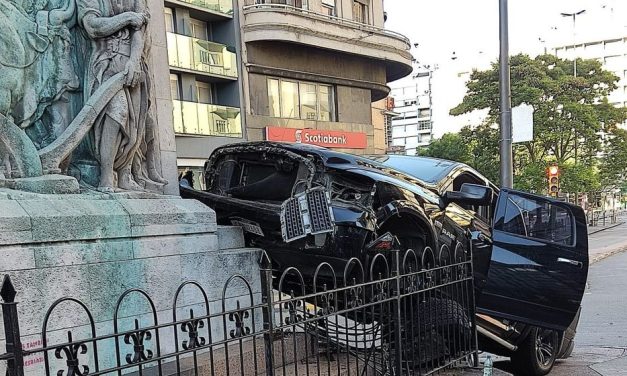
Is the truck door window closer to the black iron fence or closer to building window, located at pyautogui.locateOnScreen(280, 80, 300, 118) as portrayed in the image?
the black iron fence

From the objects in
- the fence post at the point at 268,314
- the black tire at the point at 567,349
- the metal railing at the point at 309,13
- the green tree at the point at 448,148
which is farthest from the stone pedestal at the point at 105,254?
the green tree at the point at 448,148

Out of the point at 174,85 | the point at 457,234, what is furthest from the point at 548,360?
the point at 174,85

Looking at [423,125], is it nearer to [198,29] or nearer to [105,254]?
[198,29]

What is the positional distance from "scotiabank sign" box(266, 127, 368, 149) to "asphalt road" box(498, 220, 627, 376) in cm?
1122

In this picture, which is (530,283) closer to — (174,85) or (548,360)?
(548,360)

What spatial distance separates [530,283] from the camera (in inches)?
228

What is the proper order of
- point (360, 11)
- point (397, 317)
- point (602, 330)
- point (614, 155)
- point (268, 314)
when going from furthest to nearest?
1. point (614, 155)
2. point (360, 11)
3. point (602, 330)
4. point (397, 317)
5. point (268, 314)

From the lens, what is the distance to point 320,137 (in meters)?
24.0

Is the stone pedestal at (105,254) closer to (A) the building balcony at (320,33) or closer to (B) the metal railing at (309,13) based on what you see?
(A) the building balcony at (320,33)

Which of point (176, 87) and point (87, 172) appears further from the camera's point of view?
point (176, 87)

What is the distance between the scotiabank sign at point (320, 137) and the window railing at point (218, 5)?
4.74 metres

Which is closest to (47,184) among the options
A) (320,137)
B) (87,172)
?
(87,172)

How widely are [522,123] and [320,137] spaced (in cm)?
1473

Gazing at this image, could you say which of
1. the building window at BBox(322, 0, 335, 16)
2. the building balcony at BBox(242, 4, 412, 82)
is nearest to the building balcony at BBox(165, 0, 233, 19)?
the building balcony at BBox(242, 4, 412, 82)
